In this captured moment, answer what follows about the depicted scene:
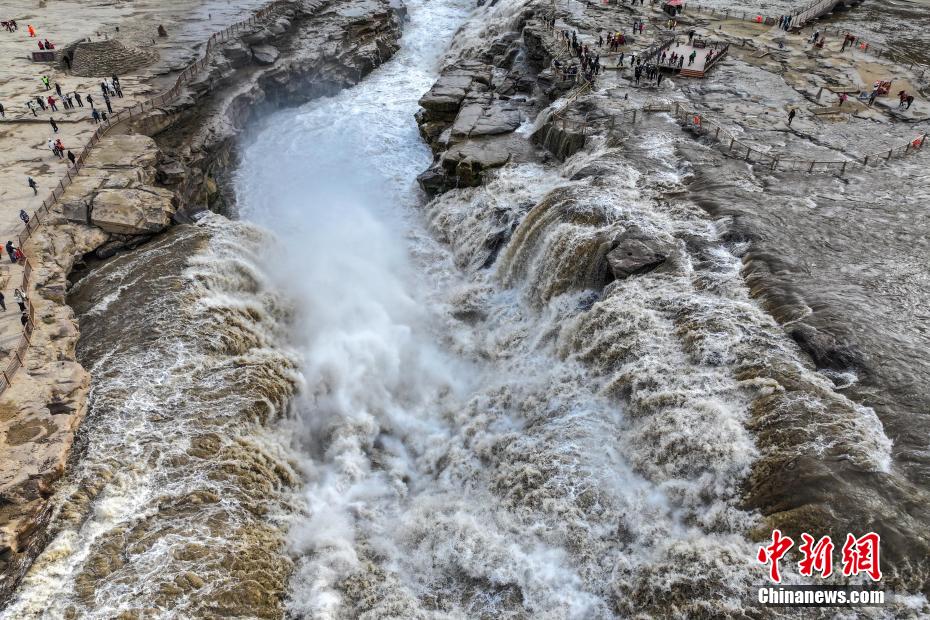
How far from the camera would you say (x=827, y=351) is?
13.3 metres

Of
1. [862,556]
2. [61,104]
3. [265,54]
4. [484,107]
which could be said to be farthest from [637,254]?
[265,54]

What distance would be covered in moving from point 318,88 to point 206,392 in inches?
1230

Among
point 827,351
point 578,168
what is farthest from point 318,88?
point 827,351

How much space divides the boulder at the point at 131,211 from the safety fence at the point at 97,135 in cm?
162

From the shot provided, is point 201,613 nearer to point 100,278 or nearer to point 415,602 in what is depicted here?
point 415,602

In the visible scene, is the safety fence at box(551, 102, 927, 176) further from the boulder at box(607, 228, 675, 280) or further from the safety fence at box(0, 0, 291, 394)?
the safety fence at box(0, 0, 291, 394)

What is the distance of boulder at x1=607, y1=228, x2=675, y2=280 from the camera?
17.1m

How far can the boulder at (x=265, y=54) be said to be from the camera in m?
37.9

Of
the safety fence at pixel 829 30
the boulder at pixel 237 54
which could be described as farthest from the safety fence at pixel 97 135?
the safety fence at pixel 829 30

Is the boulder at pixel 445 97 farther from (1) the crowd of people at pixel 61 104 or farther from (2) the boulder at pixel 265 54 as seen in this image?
(1) the crowd of people at pixel 61 104

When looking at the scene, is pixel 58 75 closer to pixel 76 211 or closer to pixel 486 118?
pixel 76 211

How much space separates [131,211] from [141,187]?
1.86 m

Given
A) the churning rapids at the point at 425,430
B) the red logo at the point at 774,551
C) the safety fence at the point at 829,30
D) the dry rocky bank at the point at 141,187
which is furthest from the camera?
the safety fence at the point at 829,30

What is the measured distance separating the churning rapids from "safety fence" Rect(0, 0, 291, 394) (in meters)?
1.65
